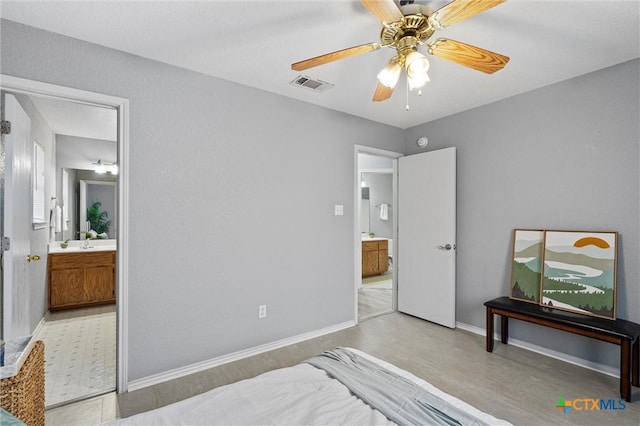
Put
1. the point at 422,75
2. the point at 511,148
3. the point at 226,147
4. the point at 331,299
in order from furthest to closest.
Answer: the point at 331,299, the point at 511,148, the point at 226,147, the point at 422,75

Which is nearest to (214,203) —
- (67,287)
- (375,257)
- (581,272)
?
(67,287)

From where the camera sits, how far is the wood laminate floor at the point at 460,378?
213 centimetres

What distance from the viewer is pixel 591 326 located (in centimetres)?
241

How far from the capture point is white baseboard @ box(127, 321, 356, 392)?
96.3 inches

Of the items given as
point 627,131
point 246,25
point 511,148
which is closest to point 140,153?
point 246,25

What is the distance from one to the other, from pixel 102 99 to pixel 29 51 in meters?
0.45

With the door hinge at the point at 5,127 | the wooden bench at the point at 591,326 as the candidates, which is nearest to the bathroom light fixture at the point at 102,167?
the door hinge at the point at 5,127

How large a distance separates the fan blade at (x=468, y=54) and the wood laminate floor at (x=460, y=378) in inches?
86.2

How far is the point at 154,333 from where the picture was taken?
2500mm

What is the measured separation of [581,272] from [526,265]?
0.44 meters

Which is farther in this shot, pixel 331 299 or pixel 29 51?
pixel 331 299

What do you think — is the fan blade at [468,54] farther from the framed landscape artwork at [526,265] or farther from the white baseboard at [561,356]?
the white baseboard at [561,356]

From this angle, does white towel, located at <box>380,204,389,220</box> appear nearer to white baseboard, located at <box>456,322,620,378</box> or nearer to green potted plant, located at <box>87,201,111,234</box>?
white baseboard, located at <box>456,322,620,378</box>

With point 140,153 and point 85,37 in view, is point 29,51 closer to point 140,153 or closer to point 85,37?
point 85,37
